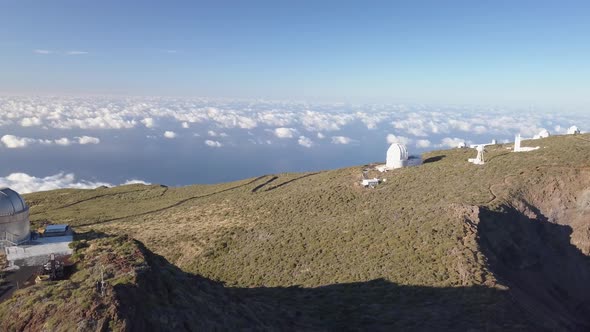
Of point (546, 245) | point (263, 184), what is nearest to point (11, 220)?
point (546, 245)

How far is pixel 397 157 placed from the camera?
45281mm

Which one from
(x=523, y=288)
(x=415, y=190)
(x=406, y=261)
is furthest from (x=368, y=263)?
(x=415, y=190)

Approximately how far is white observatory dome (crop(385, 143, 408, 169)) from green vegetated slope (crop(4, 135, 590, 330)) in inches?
101

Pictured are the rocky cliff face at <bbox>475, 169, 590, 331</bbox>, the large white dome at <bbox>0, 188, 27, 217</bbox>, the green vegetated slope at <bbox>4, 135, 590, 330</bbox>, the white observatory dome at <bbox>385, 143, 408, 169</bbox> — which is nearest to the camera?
the large white dome at <bbox>0, 188, 27, 217</bbox>

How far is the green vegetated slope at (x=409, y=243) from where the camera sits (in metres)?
18.3

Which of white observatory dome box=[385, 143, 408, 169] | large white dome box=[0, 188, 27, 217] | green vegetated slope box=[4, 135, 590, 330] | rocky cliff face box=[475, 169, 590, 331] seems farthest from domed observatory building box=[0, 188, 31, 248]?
white observatory dome box=[385, 143, 408, 169]

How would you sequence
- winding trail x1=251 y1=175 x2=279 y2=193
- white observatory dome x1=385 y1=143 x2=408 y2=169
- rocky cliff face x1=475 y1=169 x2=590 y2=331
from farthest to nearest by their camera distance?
winding trail x1=251 y1=175 x2=279 y2=193
white observatory dome x1=385 y1=143 x2=408 y2=169
rocky cliff face x1=475 y1=169 x2=590 y2=331

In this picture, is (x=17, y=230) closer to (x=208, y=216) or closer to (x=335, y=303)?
(x=335, y=303)

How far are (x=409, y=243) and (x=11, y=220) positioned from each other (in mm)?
23042

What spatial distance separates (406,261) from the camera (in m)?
22.7

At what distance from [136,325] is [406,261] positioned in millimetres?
17817

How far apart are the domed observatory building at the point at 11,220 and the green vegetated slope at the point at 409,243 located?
7.42m

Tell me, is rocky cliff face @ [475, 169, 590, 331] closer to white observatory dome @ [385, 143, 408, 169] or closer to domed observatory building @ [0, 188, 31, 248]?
white observatory dome @ [385, 143, 408, 169]

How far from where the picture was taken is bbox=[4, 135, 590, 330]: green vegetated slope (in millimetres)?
Answer: 18297
